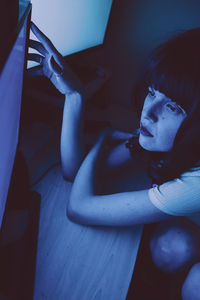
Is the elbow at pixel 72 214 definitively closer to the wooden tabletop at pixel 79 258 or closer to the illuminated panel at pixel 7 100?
the wooden tabletop at pixel 79 258

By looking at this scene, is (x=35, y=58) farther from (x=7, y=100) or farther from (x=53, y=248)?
(x=53, y=248)

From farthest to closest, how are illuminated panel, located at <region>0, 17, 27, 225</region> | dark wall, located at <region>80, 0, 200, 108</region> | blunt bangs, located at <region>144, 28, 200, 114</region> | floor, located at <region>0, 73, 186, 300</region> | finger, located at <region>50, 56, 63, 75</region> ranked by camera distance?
1. dark wall, located at <region>80, 0, 200, 108</region>
2. finger, located at <region>50, 56, 63, 75</region>
3. blunt bangs, located at <region>144, 28, 200, 114</region>
4. floor, located at <region>0, 73, 186, 300</region>
5. illuminated panel, located at <region>0, 17, 27, 225</region>

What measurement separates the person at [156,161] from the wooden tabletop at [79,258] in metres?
0.04

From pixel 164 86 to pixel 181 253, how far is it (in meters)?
0.57

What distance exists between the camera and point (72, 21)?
0.92 m

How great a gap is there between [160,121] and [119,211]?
0.92 feet

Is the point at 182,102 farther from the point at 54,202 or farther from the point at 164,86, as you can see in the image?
the point at 54,202

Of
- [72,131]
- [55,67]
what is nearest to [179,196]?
[72,131]

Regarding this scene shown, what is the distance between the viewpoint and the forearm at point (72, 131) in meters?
0.85

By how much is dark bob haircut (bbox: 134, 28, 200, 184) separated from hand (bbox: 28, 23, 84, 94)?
0.82 feet

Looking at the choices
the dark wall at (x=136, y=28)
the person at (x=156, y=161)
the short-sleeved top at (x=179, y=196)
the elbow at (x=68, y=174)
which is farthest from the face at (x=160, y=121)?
the dark wall at (x=136, y=28)

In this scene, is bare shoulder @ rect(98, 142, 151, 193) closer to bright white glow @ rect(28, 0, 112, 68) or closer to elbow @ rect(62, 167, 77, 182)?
elbow @ rect(62, 167, 77, 182)

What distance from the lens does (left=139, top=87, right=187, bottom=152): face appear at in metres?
0.70

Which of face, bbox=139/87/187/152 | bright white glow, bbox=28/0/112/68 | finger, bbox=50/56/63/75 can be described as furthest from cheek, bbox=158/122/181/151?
bright white glow, bbox=28/0/112/68
